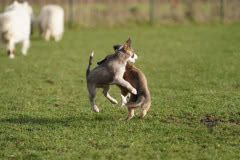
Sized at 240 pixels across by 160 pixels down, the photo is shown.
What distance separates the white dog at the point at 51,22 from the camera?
2041 centimetres

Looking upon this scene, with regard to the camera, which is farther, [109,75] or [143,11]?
[143,11]

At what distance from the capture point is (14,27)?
1438 centimetres

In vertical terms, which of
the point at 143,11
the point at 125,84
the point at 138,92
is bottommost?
the point at 143,11

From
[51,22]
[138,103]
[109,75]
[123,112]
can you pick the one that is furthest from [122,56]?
[51,22]

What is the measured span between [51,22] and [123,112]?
1376 centimetres

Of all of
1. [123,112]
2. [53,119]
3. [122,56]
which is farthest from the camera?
[123,112]

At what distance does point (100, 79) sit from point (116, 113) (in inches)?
36.7

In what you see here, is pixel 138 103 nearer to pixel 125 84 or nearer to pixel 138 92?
pixel 138 92

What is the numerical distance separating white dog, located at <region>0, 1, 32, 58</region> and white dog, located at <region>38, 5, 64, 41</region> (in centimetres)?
424

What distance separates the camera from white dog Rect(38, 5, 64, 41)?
20.4m

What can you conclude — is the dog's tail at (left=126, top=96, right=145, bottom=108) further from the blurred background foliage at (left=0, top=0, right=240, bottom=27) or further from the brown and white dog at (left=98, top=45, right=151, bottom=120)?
the blurred background foliage at (left=0, top=0, right=240, bottom=27)

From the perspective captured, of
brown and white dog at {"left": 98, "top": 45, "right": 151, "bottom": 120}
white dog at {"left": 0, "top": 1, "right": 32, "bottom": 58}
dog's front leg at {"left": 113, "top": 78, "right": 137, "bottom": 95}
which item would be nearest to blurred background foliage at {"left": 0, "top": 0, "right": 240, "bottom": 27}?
white dog at {"left": 0, "top": 1, "right": 32, "bottom": 58}

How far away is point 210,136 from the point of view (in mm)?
5883

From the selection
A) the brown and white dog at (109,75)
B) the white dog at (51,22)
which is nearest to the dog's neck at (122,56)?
the brown and white dog at (109,75)
